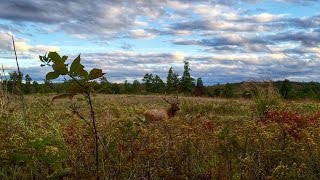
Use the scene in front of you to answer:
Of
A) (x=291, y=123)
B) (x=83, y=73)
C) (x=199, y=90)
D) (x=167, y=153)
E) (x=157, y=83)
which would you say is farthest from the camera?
(x=157, y=83)

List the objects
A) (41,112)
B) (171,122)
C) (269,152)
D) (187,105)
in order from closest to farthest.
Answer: (269,152), (171,122), (41,112), (187,105)

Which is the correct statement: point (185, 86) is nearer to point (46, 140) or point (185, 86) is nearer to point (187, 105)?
point (187, 105)

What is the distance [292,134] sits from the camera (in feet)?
15.9

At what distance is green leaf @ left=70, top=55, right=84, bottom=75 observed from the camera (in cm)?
254

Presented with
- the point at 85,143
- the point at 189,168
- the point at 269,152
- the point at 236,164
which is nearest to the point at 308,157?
the point at 269,152

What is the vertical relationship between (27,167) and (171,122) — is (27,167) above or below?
below

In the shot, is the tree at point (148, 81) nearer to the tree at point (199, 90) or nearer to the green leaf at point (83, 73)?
the tree at point (199, 90)

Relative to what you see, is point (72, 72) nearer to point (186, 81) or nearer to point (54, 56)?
point (54, 56)

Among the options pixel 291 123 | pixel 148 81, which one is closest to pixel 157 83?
pixel 148 81

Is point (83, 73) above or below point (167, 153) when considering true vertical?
above

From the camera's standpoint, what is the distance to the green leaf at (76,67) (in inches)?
100.0

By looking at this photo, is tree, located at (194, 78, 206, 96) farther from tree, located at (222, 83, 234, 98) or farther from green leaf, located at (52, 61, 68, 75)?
green leaf, located at (52, 61, 68, 75)

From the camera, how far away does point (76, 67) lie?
255 centimetres

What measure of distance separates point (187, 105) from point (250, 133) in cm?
1048
